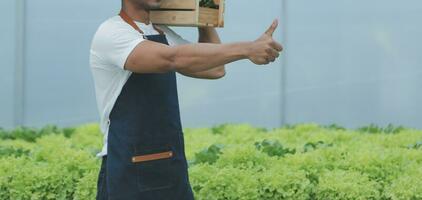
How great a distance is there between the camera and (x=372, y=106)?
8570 millimetres

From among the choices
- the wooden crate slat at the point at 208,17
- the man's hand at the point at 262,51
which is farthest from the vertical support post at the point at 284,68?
the man's hand at the point at 262,51

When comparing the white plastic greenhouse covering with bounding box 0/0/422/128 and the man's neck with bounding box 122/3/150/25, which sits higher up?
the man's neck with bounding box 122/3/150/25

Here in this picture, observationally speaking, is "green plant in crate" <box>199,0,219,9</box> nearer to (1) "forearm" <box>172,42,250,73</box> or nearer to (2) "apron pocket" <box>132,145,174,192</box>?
(1) "forearm" <box>172,42,250,73</box>

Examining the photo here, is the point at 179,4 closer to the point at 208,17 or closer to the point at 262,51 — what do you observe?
the point at 208,17

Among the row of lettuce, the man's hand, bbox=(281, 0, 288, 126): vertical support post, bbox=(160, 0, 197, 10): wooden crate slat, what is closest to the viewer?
the man's hand

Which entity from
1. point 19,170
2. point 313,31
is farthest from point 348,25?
point 19,170

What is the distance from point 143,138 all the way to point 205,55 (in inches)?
16.0

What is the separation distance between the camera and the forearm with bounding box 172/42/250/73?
285 centimetres

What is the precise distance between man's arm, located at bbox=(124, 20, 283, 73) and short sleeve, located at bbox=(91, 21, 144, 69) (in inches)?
1.0

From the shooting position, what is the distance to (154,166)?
3135 mm

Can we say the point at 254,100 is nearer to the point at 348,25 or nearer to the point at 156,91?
the point at 348,25

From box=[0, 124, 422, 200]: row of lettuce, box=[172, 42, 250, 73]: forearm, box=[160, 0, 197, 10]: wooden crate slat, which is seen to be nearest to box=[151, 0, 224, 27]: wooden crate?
box=[160, 0, 197, 10]: wooden crate slat

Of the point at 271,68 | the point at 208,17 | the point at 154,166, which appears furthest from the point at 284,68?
the point at 154,166

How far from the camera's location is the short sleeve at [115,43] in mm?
2963
